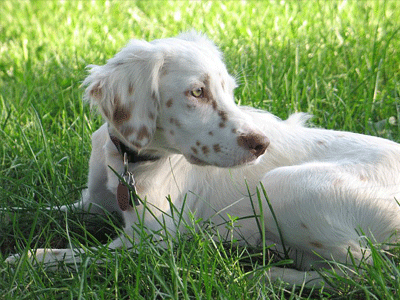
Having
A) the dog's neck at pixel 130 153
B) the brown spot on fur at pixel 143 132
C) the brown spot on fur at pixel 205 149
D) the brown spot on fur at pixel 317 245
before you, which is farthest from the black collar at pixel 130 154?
the brown spot on fur at pixel 317 245

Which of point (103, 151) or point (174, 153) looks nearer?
point (174, 153)

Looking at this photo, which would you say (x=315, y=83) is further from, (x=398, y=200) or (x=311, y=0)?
(x=311, y=0)

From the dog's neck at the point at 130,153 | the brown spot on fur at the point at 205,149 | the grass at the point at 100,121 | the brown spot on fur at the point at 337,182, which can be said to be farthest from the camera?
the dog's neck at the point at 130,153

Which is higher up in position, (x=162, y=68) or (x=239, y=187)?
(x=162, y=68)

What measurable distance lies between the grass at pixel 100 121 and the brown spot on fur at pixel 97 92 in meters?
0.60

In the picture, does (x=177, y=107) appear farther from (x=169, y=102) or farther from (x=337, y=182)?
(x=337, y=182)

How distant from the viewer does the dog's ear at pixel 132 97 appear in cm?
266

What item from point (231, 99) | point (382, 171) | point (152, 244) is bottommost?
point (152, 244)

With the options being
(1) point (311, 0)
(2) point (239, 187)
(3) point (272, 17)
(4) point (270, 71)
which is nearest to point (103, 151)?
(2) point (239, 187)

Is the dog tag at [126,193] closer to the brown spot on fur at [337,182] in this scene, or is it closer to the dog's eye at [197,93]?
the dog's eye at [197,93]

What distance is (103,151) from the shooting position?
124 inches

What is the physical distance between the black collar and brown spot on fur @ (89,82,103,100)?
0.25 m

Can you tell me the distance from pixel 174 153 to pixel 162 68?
41cm

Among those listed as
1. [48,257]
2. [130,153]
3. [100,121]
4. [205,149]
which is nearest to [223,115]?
[205,149]
